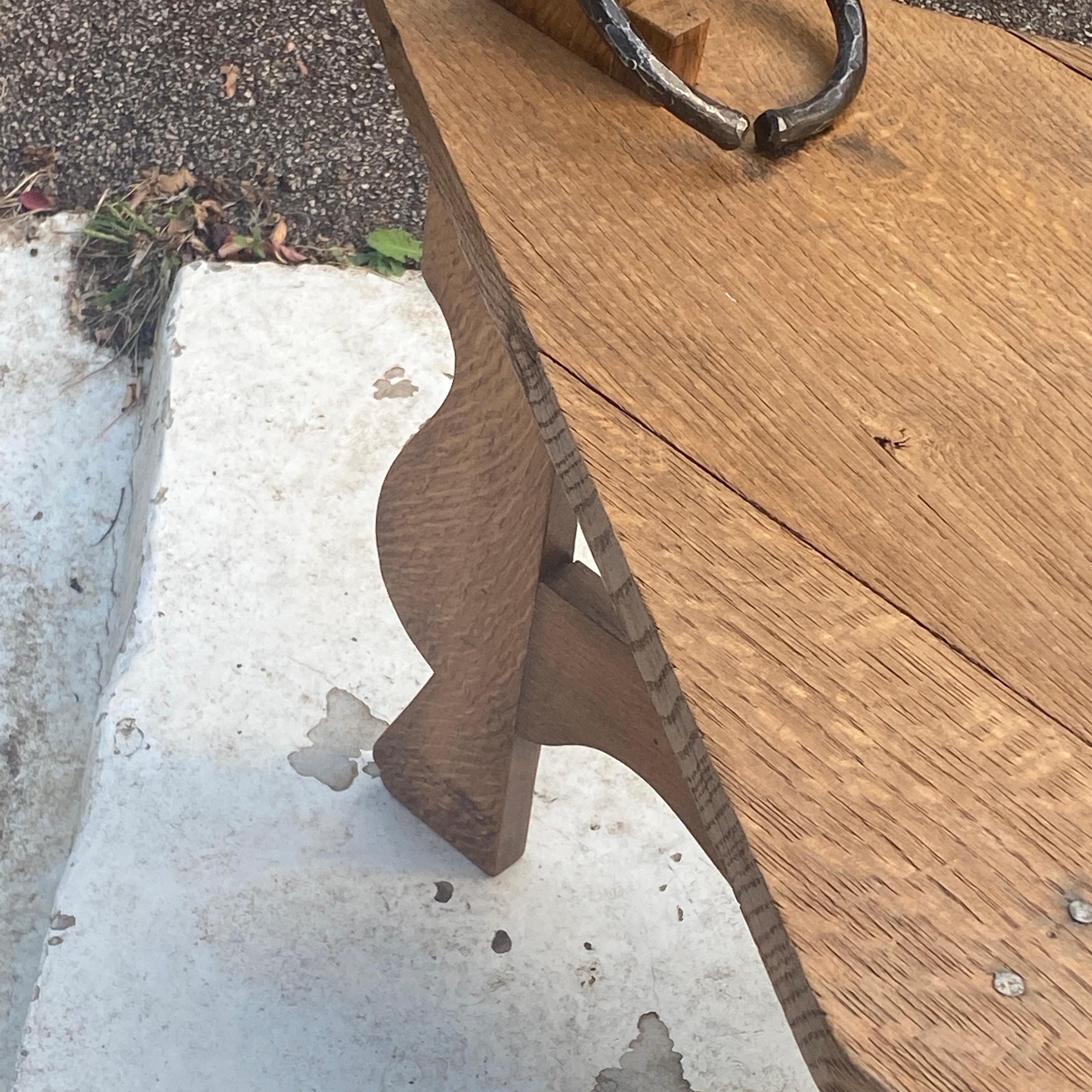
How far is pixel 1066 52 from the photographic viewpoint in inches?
30.6

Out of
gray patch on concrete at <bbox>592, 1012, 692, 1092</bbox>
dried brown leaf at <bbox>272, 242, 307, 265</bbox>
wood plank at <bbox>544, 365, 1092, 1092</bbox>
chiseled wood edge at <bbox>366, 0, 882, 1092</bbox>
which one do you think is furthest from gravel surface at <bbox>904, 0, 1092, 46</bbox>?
wood plank at <bbox>544, 365, 1092, 1092</bbox>

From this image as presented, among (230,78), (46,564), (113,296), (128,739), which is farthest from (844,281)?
(230,78)

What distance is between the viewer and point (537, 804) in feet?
4.78

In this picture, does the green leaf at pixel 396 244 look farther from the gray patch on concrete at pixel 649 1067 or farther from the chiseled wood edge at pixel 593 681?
the gray patch on concrete at pixel 649 1067

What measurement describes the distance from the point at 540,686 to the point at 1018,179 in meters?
0.60

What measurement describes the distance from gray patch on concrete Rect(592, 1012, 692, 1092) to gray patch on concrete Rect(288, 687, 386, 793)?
420 mm

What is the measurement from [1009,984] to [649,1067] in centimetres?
95

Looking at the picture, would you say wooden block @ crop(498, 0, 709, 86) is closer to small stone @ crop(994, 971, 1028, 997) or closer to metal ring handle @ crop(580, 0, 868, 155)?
metal ring handle @ crop(580, 0, 868, 155)

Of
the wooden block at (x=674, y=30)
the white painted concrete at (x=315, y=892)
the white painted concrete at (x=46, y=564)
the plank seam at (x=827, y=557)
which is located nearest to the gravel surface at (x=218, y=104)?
the white painted concrete at (x=46, y=564)

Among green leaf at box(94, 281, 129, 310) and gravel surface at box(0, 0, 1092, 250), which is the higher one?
gravel surface at box(0, 0, 1092, 250)

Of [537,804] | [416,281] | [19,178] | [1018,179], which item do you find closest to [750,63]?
[1018,179]

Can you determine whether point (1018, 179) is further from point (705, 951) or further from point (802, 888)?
point (705, 951)

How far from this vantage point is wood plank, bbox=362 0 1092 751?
54 centimetres

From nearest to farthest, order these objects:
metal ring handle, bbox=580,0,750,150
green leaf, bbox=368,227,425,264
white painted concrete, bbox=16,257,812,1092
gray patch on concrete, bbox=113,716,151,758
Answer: metal ring handle, bbox=580,0,750,150
white painted concrete, bbox=16,257,812,1092
gray patch on concrete, bbox=113,716,151,758
green leaf, bbox=368,227,425,264
